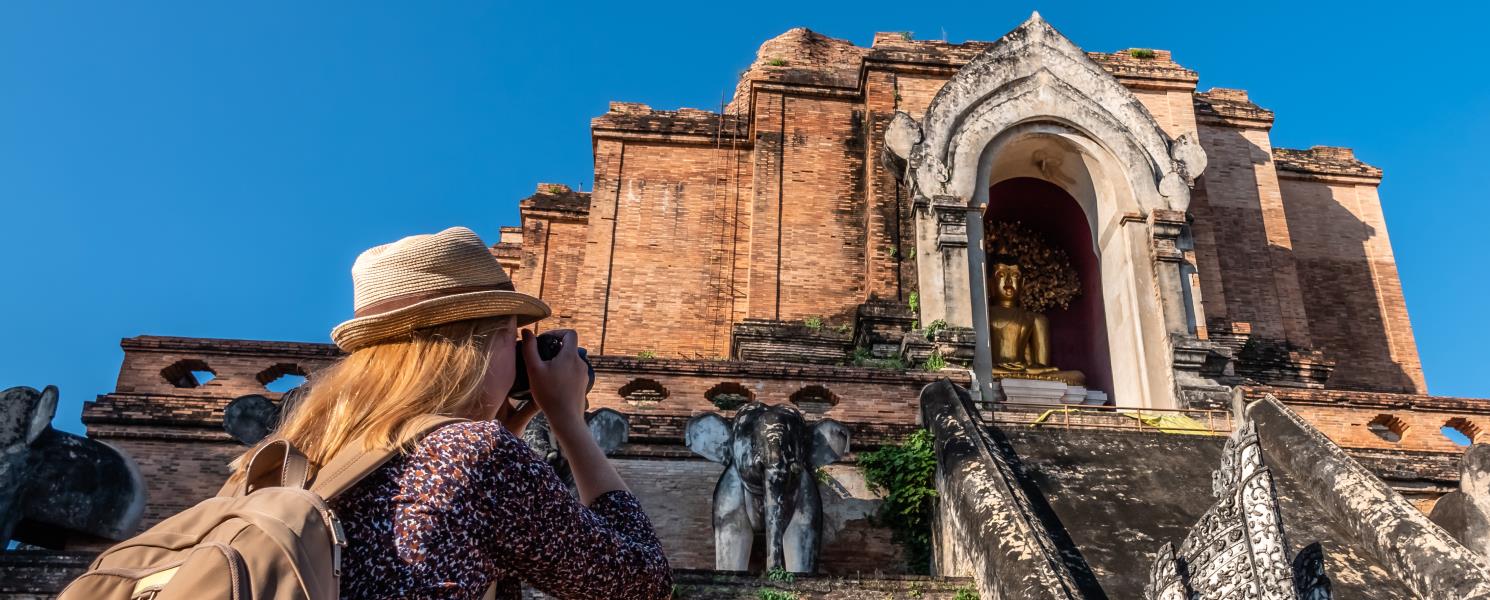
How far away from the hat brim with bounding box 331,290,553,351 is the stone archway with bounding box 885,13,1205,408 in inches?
410

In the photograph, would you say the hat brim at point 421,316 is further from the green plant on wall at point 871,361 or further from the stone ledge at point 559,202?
the stone ledge at point 559,202

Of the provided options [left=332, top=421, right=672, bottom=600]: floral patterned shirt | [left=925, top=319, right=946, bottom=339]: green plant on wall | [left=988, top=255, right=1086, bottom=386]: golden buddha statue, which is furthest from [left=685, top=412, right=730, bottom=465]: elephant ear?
[left=332, top=421, right=672, bottom=600]: floral patterned shirt

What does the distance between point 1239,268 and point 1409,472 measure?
209 inches

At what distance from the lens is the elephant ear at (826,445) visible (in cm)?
914

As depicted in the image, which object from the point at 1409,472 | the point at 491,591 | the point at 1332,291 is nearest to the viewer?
the point at 491,591

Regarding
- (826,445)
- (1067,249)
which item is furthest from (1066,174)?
(826,445)

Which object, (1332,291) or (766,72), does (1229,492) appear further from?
(1332,291)

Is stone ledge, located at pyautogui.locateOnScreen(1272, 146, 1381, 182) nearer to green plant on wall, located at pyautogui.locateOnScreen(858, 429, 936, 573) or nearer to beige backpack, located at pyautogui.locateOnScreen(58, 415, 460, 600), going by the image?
green plant on wall, located at pyautogui.locateOnScreen(858, 429, 936, 573)

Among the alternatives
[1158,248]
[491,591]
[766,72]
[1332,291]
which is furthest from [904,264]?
[491,591]

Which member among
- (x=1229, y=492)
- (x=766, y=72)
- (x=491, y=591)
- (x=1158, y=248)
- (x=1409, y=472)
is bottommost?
(x=491, y=591)

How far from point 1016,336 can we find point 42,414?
33.9ft

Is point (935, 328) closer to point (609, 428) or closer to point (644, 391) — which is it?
point (644, 391)

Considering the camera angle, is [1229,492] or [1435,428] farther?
[1435,428]

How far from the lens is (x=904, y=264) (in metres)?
14.2
